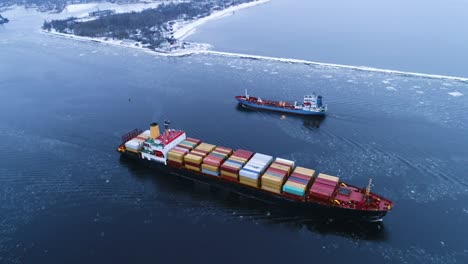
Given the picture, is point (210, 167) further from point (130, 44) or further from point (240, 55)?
point (130, 44)

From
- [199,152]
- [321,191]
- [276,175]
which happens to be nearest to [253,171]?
[276,175]

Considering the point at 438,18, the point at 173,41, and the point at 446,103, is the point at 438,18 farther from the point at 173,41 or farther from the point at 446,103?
the point at 173,41

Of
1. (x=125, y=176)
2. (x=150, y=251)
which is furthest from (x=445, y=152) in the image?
(x=125, y=176)

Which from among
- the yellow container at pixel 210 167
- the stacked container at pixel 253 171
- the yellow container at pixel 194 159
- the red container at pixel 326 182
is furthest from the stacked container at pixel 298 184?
the yellow container at pixel 194 159

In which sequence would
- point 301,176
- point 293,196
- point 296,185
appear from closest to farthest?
1. point 293,196
2. point 296,185
3. point 301,176

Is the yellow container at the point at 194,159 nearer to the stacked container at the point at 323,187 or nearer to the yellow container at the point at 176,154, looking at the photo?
the yellow container at the point at 176,154

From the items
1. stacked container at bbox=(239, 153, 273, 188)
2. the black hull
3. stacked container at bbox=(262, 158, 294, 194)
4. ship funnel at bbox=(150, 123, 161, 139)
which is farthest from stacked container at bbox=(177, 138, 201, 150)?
stacked container at bbox=(262, 158, 294, 194)

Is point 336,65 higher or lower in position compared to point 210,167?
higher
